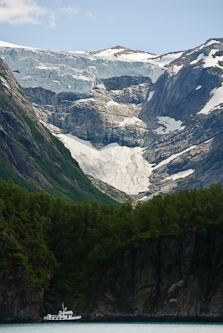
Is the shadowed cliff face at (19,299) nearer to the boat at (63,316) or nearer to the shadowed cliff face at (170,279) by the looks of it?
the boat at (63,316)

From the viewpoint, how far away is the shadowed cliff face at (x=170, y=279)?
575ft

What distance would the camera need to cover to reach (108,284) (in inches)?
7347

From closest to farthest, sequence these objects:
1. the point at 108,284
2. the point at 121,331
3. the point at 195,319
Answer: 1. the point at 121,331
2. the point at 195,319
3. the point at 108,284

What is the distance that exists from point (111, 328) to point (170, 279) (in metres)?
31.0

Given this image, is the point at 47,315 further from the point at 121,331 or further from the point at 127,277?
the point at 121,331

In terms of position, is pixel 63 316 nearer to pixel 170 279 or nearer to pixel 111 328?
pixel 111 328

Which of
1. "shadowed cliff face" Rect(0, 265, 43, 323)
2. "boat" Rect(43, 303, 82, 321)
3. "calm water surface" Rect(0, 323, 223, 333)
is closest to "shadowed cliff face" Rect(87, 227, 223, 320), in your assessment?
"boat" Rect(43, 303, 82, 321)

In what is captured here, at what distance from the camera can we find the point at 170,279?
18312 cm

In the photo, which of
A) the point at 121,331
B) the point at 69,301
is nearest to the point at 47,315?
the point at 69,301

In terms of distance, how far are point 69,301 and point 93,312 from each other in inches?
441

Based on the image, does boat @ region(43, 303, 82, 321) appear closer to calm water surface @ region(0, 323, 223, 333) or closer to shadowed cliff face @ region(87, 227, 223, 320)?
calm water surface @ region(0, 323, 223, 333)

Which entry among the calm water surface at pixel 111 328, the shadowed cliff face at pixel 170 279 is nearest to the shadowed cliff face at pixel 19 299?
the calm water surface at pixel 111 328

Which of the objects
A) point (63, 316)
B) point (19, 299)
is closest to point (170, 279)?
point (63, 316)

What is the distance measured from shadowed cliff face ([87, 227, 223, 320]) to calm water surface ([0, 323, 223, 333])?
322 inches
